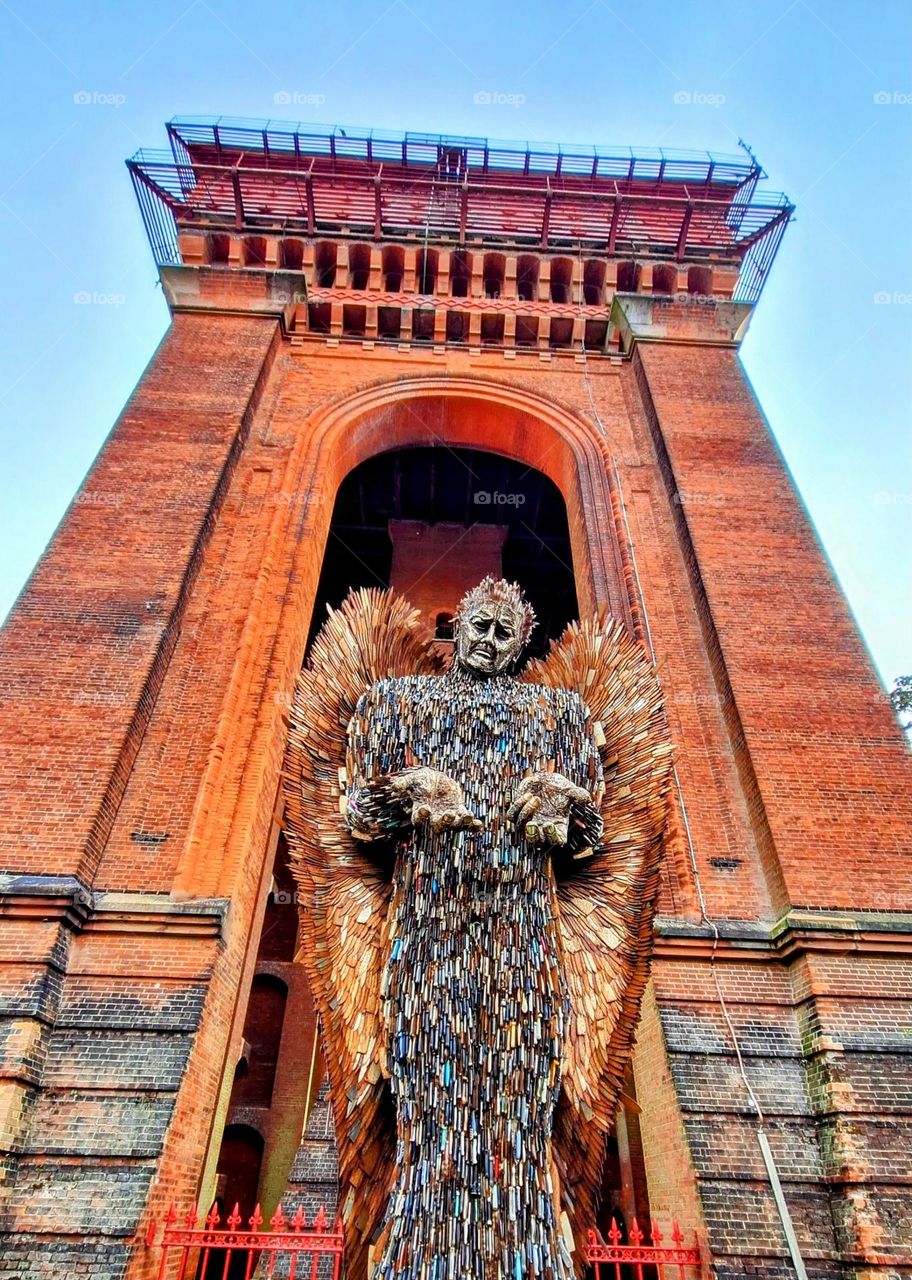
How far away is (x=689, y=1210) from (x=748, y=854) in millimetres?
2654

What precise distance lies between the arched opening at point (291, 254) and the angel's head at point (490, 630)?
8945 millimetres

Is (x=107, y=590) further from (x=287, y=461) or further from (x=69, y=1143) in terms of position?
(x=69, y=1143)

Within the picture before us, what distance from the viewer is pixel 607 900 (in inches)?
167

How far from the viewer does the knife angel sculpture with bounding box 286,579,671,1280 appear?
3205 mm

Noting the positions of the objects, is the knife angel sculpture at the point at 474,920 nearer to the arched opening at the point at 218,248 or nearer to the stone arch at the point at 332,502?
the stone arch at the point at 332,502

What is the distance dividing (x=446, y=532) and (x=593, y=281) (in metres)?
5.00

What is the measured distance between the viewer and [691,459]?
9297mm

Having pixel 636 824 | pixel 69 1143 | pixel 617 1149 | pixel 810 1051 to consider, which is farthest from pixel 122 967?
pixel 617 1149

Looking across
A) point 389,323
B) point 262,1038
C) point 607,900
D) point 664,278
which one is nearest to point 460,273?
point 389,323

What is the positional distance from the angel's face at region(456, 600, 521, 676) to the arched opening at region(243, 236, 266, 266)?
9217mm

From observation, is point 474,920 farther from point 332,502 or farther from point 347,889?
point 332,502

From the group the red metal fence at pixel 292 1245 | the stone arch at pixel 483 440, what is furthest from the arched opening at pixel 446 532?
the red metal fence at pixel 292 1245

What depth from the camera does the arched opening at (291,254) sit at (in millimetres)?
11750

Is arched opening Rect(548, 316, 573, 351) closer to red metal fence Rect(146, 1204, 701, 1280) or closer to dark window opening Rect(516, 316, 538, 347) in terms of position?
dark window opening Rect(516, 316, 538, 347)
